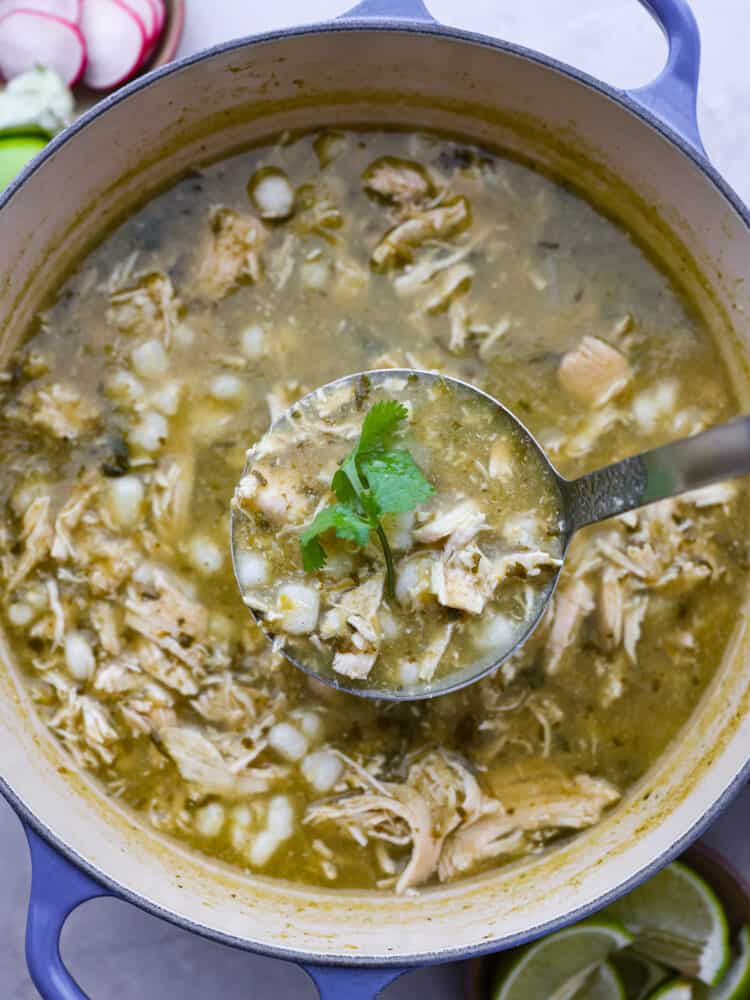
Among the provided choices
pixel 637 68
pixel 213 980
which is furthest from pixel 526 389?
pixel 213 980

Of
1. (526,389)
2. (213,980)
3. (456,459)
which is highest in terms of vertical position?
(526,389)

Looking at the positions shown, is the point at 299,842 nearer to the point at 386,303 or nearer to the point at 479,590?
the point at 479,590

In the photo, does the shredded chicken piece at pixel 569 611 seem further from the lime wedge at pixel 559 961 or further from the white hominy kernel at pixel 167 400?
the white hominy kernel at pixel 167 400

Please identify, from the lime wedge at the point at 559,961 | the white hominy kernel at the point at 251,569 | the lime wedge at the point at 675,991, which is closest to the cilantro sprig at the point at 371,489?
the white hominy kernel at the point at 251,569

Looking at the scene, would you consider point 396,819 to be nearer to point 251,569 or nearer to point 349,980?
point 349,980

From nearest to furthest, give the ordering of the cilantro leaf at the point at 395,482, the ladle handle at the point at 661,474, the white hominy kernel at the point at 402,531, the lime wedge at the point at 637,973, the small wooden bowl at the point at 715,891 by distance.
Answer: the ladle handle at the point at 661,474, the cilantro leaf at the point at 395,482, the white hominy kernel at the point at 402,531, the small wooden bowl at the point at 715,891, the lime wedge at the point at 637,973
